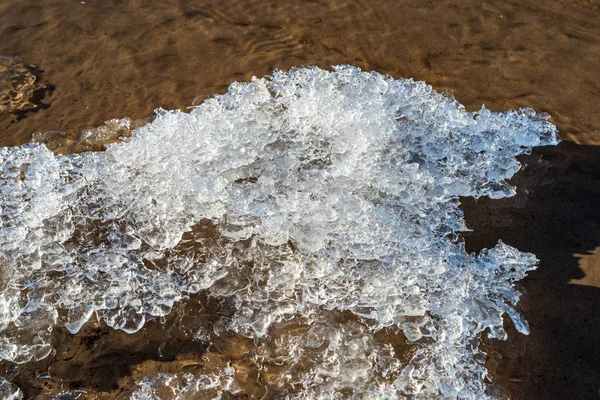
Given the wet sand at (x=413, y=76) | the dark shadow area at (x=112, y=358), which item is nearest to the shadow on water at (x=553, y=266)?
the wet sand at (x=413, y=76)

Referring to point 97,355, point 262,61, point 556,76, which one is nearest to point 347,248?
point 97,355

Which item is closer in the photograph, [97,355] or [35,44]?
[97,355]

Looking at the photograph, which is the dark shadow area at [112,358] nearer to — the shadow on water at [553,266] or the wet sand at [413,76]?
the wet sand at [413,76]

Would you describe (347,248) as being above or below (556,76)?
below

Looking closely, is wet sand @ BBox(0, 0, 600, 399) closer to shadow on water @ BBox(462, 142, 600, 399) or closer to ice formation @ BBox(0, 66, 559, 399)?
shadow on water @ BBox(462, 142, 600, 399)

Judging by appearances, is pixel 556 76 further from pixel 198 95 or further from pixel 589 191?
pixel 198 95

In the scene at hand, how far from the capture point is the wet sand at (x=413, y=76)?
8.42 ft

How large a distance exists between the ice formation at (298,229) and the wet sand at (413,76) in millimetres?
172

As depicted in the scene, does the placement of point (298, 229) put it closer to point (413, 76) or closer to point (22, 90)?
point (413, 76)

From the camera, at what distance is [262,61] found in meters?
4.25

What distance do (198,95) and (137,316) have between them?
187cm

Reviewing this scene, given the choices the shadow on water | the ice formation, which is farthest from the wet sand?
the ice formation

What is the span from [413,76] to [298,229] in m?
1.88

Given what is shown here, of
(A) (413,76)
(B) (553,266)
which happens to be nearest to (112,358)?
(B) (553,266)
